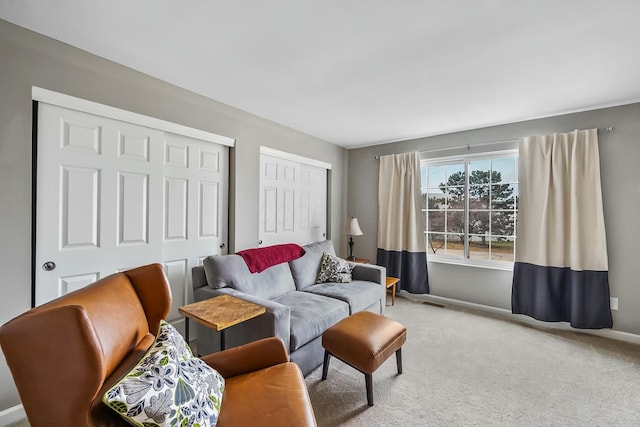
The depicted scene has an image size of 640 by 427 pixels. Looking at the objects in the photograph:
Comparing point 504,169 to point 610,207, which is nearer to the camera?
point 610,207

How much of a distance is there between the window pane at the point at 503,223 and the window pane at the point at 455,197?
1.33 ft

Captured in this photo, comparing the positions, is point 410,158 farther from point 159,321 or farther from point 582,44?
point 159,321

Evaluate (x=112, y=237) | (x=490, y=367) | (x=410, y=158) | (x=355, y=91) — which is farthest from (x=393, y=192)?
(x=112, y=237)

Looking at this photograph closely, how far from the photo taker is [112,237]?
6.92 feet

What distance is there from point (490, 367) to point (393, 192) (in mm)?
2438

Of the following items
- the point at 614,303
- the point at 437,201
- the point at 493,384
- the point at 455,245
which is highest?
the point at 437,201

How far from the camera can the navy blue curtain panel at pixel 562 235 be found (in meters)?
2.80

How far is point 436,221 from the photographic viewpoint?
396 cm

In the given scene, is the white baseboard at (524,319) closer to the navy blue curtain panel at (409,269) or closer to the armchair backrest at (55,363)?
the navy blue curtain panel at (409,269)

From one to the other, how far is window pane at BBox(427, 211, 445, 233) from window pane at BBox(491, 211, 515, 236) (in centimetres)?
60

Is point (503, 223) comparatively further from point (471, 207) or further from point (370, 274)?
point (370, 274)

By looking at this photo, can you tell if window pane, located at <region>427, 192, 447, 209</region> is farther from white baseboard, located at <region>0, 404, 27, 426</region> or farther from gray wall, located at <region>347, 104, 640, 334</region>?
white baseboard, located at <region>0, 404, 27, 426</region>

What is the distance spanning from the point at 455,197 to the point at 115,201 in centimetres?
378

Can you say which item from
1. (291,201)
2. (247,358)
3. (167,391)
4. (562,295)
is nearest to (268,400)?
(247,358)
